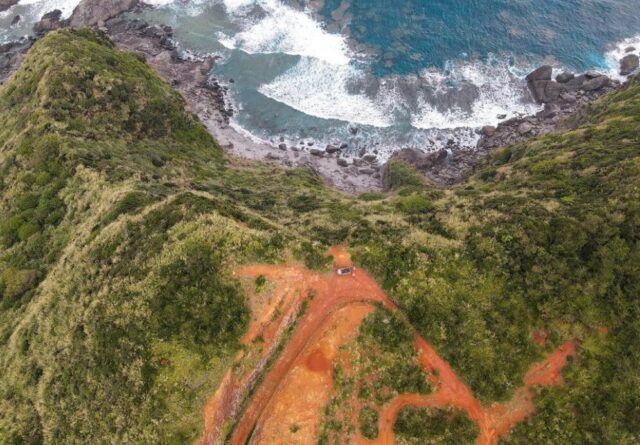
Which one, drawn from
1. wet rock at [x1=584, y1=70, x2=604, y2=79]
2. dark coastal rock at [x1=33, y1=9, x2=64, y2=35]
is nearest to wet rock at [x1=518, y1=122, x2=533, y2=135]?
wet rock at [x1=584, y1=70, x2=604, y2=79]

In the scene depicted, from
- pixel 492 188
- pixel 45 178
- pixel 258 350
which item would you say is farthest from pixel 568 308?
pixel 45 178

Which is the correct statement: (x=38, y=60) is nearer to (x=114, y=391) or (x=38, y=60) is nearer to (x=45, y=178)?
(x=45, y=178)

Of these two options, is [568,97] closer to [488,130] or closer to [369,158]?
[488,130]

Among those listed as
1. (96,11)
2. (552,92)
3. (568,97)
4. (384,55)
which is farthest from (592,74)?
(96,11)

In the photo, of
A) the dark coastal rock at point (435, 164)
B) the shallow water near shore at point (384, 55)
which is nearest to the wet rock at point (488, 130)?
the shallow water near shore at point (384, 55)

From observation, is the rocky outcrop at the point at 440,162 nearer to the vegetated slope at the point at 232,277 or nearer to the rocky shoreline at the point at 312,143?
the rocky shoreline at the point at 312,143

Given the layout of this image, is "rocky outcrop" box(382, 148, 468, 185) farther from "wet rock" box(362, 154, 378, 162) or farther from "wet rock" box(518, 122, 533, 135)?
"wet rock" box(518, 122, 533, 135)
